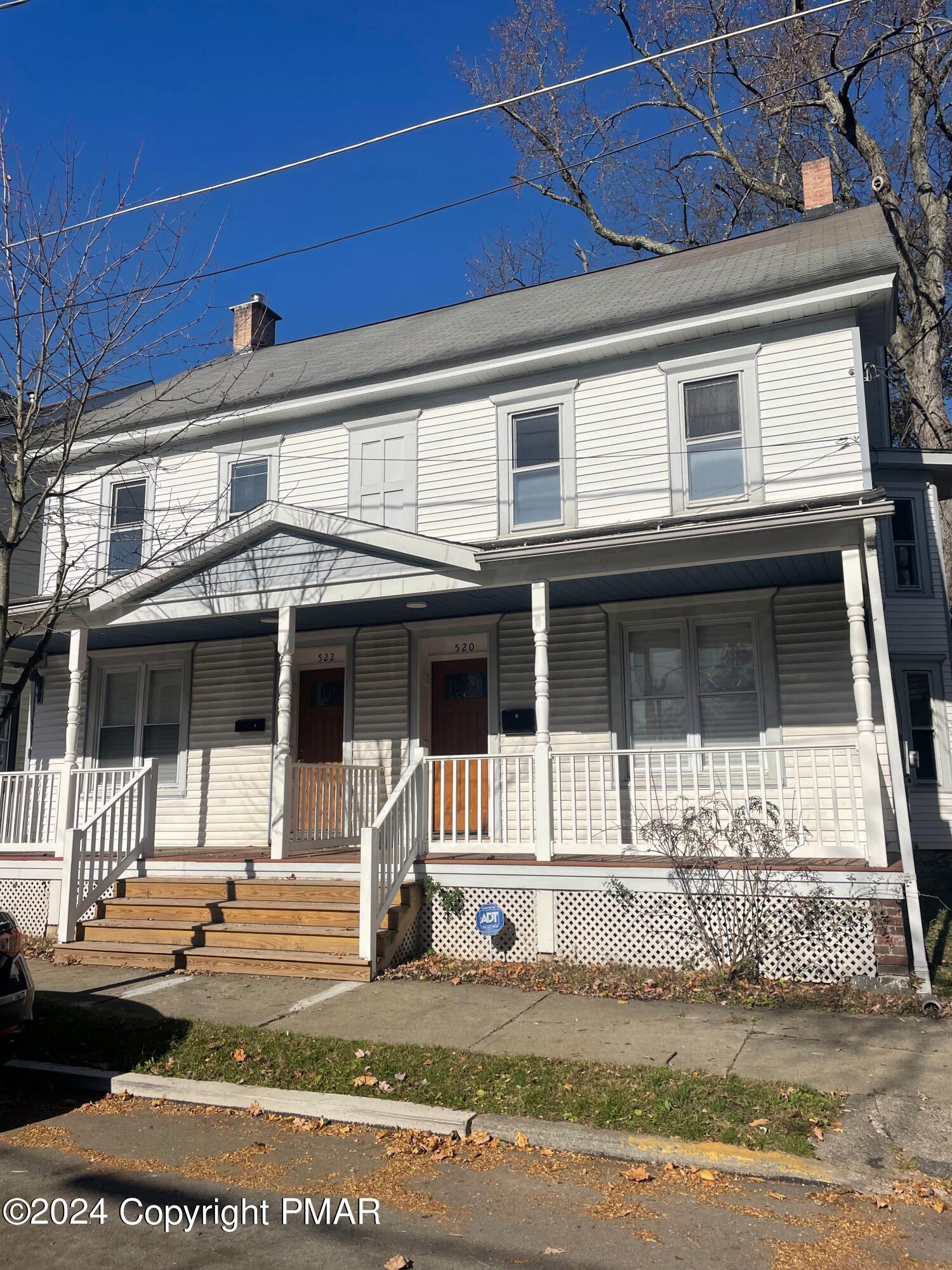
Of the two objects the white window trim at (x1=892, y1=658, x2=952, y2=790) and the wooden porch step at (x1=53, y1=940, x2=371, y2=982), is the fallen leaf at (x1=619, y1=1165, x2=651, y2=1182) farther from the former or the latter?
the white window trim at (x1=892, y1=658, x2=952, y2=790)

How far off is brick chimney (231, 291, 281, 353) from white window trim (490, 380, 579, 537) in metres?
7.29

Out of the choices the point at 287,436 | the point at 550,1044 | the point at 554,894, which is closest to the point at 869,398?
the point at 287,436

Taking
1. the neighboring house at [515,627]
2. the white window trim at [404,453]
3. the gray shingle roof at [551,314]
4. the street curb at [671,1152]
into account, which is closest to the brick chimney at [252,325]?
the gray shingle roof at [551,314]

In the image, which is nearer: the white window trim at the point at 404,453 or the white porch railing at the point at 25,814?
the white porch railing at the point at 25,814

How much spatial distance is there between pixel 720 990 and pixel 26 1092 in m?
5.09

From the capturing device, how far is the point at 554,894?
9.09 meters

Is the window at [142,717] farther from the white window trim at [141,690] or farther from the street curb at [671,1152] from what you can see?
the street curb at [671,1152]

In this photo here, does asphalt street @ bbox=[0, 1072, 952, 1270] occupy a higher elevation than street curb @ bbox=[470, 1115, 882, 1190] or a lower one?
lower

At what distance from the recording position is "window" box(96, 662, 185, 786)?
14.0 metres

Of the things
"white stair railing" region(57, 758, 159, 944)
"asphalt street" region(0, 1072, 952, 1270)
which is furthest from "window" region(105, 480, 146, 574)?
"asphalt street" region(0, 1072, 952, 1270)

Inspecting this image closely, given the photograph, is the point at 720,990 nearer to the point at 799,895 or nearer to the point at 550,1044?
the point at 799,895

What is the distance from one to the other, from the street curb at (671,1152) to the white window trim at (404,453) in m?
8.64

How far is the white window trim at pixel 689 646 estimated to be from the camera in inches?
422

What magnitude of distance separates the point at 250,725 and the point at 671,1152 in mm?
9647
